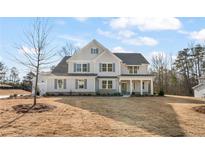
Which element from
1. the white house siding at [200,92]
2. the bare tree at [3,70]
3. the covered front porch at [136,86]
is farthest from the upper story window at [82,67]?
the white house siding at [200,92]

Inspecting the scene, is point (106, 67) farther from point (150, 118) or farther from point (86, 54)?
point (150, 118)

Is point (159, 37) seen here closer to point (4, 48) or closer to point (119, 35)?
point (119, 35)

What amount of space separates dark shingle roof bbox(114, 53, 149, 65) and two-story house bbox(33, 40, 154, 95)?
66 mm

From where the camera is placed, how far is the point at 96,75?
14617 mm

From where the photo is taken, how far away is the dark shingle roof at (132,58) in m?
15.8

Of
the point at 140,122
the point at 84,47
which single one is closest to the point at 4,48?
the point at 140,122

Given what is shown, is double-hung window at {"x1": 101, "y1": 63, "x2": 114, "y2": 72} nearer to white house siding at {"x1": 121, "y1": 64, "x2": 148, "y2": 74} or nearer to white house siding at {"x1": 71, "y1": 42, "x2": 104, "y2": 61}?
white house siding at {"x1": 71, "y1": 42, "x2": 104, "y2": 61}

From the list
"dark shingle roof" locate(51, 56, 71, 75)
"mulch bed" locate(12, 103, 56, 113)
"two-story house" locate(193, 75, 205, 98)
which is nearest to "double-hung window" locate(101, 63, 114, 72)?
"dark shingle roof" locate(51, 56, 71, 75)

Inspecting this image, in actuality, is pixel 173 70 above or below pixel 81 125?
above

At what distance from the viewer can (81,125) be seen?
6.17 meters

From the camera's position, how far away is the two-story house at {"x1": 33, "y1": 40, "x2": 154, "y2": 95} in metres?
14.4
